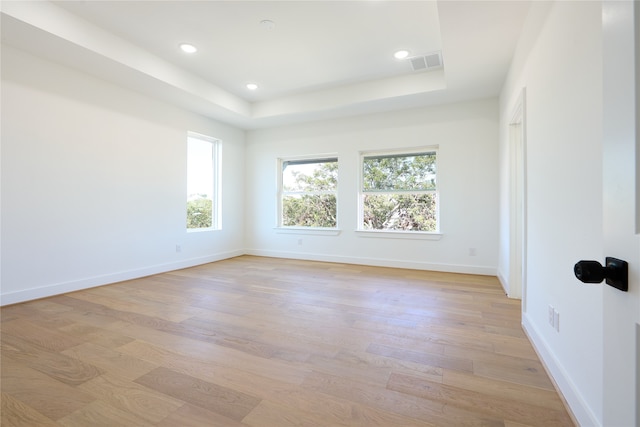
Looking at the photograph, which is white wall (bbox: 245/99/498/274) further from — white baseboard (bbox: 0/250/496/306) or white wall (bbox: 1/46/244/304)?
white wall (bbox: 1/46/244/304)

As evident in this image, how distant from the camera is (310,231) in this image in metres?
5.34

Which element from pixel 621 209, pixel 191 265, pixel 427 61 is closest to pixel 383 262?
pixel 427 61

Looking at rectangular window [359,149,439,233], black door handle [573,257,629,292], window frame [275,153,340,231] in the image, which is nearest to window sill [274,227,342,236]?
window frame [275,153,340,231]

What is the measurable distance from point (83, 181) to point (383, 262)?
419cm

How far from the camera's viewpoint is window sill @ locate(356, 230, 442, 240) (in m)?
4.46

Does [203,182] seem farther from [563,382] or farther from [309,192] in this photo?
[563,382]

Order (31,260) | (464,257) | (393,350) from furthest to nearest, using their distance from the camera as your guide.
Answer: (464,257) < (31,260) < (393,350)

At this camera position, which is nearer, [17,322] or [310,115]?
[17,322]

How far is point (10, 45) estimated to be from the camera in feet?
9.25

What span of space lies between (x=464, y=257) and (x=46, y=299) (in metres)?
5.11

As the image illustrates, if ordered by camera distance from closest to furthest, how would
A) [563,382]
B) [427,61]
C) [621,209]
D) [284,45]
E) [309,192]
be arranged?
[621,209]
[563,382]
[284,45]
[427,61]
[309,192]

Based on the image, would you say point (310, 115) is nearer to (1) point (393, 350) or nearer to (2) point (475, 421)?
(1) point (393, 350)

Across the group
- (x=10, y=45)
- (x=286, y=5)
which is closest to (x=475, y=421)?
(x=286, y=5)

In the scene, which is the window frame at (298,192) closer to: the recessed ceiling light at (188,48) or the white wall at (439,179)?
the white wall at (439,179)
